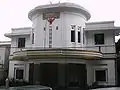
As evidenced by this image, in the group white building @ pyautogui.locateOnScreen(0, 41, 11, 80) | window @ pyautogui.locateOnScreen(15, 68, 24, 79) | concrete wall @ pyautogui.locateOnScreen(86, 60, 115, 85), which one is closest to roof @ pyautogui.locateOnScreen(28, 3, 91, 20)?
concrete wall @ pyautogui.locateOnScreen(86, 60, 115, 85)

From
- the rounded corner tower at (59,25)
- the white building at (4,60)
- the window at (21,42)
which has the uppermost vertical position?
the rounded corner tower at (59,25)

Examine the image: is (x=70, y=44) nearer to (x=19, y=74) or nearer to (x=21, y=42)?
(x=21, y=42)

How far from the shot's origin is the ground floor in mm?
20078

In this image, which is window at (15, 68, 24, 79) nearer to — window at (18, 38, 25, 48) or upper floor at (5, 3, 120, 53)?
window at (18, 38, 25, 48)

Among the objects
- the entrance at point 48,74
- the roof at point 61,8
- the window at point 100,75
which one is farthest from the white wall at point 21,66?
the window at point 100,75

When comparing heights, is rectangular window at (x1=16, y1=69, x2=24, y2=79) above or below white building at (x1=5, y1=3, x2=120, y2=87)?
below

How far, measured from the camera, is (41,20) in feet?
73.0

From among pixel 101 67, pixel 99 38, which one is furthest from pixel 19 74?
pixel 99 38

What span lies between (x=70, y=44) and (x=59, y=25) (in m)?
2.22

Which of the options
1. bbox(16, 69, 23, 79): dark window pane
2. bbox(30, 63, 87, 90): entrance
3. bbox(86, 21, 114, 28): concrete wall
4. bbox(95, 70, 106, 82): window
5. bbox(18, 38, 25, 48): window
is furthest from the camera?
bbox(18, 38, 25, 48): window

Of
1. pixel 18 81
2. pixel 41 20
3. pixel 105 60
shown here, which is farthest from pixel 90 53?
pixel 18 81

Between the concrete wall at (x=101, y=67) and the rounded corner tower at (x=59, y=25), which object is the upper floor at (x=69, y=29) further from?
the concrete wall at (x=101, y=67)

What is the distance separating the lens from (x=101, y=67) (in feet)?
71.8

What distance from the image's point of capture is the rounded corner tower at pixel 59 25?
21422 mm
